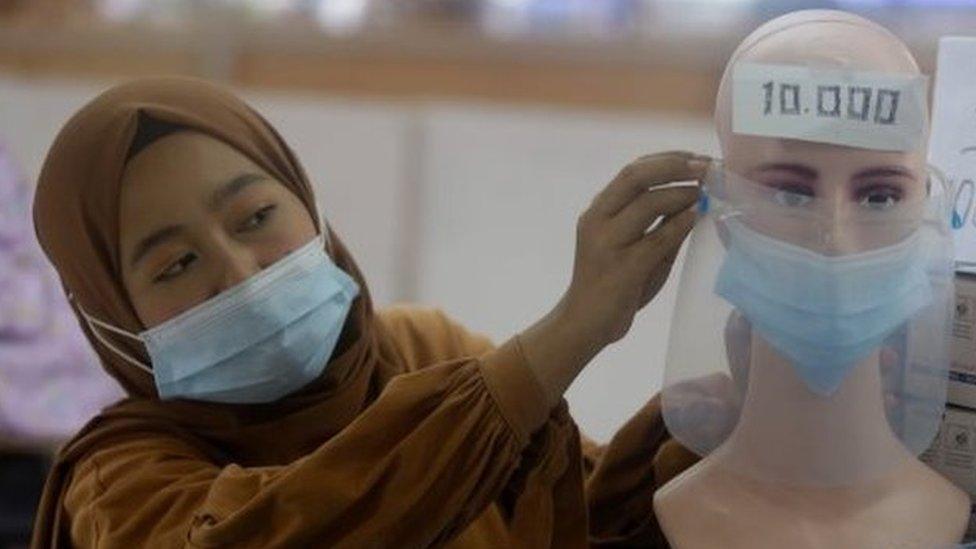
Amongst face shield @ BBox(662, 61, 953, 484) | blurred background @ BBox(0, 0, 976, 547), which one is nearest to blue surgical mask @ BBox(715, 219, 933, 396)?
face shield @ BBox(662, 61, 953, 484)

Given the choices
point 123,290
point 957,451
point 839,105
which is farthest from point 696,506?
point 123,290

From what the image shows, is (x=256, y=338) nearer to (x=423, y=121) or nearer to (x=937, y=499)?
(x=937, y=499)

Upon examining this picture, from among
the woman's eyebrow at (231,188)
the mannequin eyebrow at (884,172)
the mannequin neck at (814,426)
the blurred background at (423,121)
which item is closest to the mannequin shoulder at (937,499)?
the mannequin neck at (814,426)

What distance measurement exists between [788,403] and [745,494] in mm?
88

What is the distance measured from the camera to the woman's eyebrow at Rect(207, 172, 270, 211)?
1191 mm

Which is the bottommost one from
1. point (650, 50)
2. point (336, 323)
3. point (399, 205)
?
point (399, 205)

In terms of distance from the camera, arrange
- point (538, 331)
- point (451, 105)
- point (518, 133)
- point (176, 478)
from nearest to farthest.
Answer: point (538, 331) → point (176, 478) → point (518, 133) → point (451, 105)

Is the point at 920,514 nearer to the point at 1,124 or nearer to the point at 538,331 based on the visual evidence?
the point at 538,331

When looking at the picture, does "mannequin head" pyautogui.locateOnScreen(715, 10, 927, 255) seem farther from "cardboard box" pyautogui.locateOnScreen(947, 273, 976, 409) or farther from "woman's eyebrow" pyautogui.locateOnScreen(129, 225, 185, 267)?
"woman's eyebrow" pyautogui.locateOnScreen(129, 225, 185, 267)

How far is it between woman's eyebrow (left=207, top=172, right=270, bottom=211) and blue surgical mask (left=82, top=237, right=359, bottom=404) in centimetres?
8

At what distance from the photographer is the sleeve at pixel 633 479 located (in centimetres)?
117

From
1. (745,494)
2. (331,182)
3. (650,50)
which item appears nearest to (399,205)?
(331,182)

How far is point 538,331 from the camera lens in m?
0.97

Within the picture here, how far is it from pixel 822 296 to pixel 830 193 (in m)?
0.08
